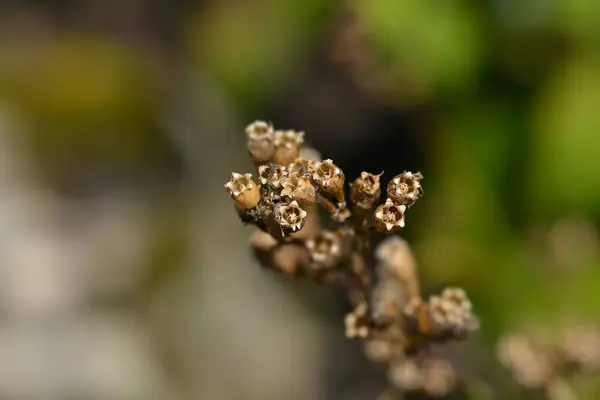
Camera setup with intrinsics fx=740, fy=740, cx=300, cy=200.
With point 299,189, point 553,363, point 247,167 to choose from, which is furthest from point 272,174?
point 247,167

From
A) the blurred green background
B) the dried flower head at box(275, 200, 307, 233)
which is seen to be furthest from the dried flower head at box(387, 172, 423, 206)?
the blurred green background

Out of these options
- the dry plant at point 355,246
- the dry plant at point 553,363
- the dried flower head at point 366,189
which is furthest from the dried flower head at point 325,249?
the dry plant at point 553,363

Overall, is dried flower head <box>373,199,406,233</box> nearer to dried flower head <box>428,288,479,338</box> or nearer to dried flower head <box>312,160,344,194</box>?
dried flower head <box>312,160,344,194</box>

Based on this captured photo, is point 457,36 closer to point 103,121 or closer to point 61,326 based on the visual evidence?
point 103,121

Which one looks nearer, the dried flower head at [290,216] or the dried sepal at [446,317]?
the dried flower head at [290,216]

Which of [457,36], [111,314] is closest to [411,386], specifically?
[457,36]

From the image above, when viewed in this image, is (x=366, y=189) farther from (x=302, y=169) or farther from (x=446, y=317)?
(x=446, y=317)

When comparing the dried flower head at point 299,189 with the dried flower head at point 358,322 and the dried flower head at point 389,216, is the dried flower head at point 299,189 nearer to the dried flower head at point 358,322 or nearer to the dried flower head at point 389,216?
the dried flower head at point 389,216
